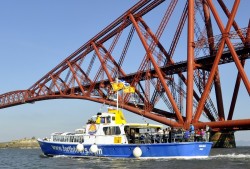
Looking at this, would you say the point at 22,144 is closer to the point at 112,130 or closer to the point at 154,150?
the point at 112,130

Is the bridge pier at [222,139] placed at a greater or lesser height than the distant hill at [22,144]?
lesser

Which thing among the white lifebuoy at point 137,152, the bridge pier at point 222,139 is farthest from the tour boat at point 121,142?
the bridge pier at point 222,139

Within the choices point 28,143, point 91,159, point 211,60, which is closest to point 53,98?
point 211,60

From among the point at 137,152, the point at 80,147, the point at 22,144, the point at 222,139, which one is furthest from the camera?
the point at 22,144

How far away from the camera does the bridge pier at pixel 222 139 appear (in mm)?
58938

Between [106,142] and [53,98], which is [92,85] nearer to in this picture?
[53,98]

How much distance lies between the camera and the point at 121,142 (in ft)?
120

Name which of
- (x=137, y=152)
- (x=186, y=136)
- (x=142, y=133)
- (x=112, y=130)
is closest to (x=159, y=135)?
(x=142, y=133)

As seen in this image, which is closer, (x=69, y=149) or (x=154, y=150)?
(x=154, y=150)

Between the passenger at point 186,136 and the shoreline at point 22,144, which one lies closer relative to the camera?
the passenger at point 186,136

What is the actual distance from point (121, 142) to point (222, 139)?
27137 millimetres

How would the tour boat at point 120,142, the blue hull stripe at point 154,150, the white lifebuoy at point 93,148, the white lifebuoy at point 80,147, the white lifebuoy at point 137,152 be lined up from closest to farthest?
1. the blue hull stripe at point 154,150
2. the tour boat at point 120,142
3. the white lifebuoy at point 137,152
4. the white lifebuoy at point 93,148
5. the white lifebuoy at point 80,147

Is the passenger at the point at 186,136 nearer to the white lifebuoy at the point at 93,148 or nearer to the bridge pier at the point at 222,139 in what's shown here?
the white lifebuoy at the point at 93,148

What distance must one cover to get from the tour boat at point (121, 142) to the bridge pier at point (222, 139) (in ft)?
76.2
